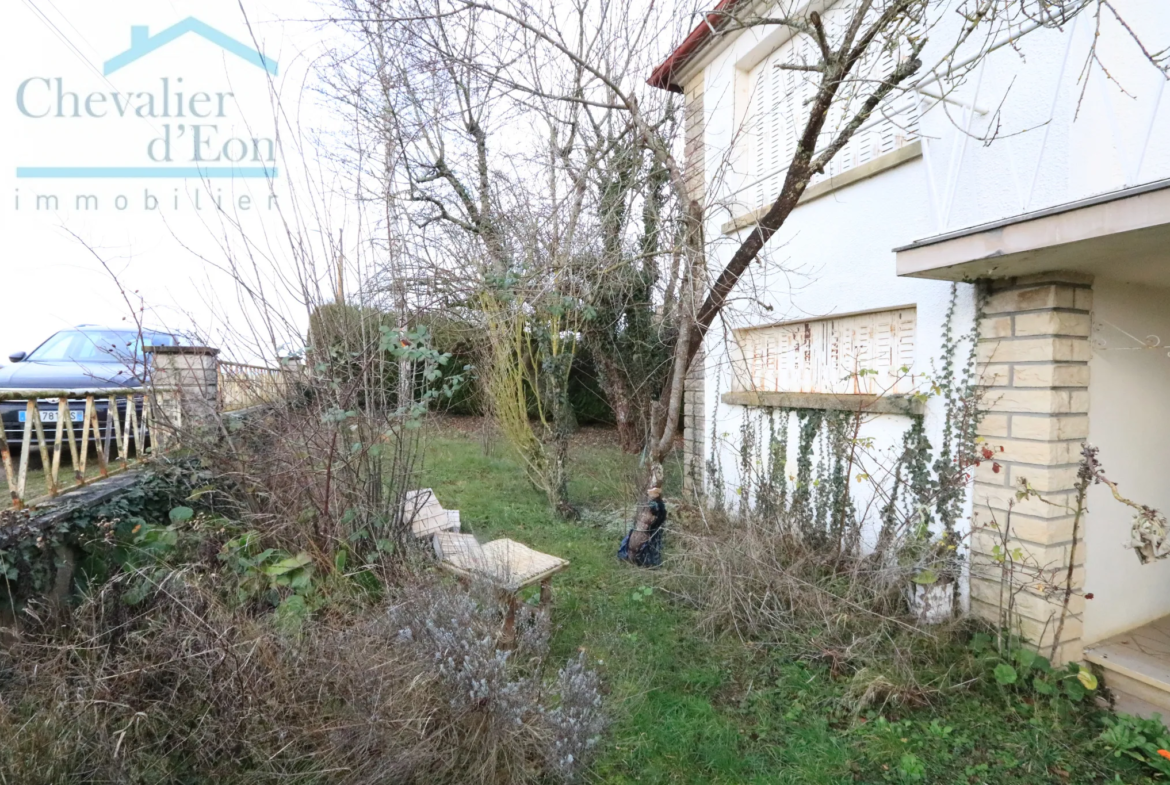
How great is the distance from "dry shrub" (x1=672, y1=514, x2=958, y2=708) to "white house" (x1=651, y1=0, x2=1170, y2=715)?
0.53m

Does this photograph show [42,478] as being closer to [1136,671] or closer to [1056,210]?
[1056,210]

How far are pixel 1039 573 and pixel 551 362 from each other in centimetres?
487

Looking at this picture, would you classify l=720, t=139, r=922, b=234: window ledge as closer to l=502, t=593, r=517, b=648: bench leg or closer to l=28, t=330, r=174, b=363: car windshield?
l=502, t=593, r=517, b=648: bench leg

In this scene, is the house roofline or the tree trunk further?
the tree trunk

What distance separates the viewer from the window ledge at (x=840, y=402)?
147 inches

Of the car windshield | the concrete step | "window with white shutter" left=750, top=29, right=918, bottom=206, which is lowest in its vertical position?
the concrete step

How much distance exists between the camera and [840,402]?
4.20 metres

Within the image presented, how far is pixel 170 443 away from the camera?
3.76 meters

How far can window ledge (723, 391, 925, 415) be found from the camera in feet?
12.2

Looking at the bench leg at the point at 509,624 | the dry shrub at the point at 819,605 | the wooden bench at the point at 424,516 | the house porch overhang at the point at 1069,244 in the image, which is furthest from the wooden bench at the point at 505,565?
the house porch overhang at the point at 1069,244

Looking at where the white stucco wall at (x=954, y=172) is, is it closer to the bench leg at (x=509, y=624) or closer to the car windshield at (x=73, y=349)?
the bench leg at (x=509, y=624)

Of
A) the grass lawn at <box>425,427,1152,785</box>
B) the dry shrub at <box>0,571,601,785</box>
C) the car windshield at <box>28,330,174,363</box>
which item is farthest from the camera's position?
the car windshield at <box>28,330,174,363</box>

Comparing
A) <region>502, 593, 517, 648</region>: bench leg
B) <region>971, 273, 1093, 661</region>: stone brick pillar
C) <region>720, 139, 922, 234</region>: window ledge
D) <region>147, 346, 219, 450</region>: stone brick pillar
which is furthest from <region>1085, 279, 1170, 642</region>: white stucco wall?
<region>147, 346, 219, 450</region>: stone brick pillar

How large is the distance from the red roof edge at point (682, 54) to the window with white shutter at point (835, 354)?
273 cm
